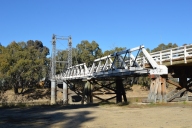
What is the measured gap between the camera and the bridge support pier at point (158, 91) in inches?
736

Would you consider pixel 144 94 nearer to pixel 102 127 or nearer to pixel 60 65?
pixel 60 65

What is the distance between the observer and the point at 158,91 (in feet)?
61.6

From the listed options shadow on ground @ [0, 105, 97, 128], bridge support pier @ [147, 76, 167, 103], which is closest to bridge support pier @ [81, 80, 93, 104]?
bridge support pier @ [147, 76, 167, 103]

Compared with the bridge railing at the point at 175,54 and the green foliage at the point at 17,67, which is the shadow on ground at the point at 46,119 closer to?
the bridge railing at the point at 175,54

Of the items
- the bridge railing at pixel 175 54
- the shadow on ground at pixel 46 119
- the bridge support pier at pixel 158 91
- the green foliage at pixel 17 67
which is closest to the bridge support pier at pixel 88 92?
the bridge railing at pixel 175 54

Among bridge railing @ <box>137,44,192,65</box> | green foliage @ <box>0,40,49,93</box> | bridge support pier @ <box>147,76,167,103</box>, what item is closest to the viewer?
bridge support pier @ <box>147,76,167,103</box>

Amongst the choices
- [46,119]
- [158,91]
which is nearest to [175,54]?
[158,91]

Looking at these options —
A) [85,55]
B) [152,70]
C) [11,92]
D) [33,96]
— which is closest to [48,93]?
[33,96]

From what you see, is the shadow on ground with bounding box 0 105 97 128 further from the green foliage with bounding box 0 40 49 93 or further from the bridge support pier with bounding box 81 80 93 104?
the green foliage with bounding box 0 40 49 93

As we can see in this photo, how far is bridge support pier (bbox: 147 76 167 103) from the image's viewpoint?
1870 cm

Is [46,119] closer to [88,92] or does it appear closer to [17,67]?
[88,92]

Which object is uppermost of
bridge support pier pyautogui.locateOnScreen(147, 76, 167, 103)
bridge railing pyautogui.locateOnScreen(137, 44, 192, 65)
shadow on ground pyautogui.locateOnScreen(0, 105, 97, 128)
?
bridge railing pyautogui.locateOnScreen(137, 44, 192, 65)

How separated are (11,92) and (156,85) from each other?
162 feet

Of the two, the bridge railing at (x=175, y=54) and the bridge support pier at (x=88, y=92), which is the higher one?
the bridge railing at (x=175, y=54)
